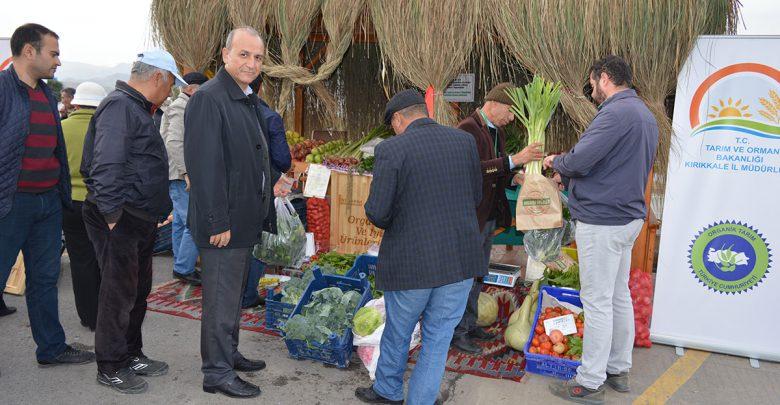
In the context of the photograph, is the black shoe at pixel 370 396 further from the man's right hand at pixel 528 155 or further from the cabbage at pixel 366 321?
the man's right hand at pixel 528 155

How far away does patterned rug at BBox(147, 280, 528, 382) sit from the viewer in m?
3.95

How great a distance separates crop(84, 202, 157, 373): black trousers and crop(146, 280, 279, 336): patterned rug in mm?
1203

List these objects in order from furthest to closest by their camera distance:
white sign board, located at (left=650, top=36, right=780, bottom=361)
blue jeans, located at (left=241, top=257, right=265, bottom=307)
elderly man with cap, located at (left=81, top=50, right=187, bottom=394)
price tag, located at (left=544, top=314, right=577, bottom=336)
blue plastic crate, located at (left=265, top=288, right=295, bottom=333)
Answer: blue jeans, located at (left=241, top=257, right=265, bottom=307)
blue plastic crate, located at (left=265, top=288, right=295, bottom=333)
white sign board, located at (left=650, top=36, right=780, bottom=361)
price tag, located at (left=544, top=314, right=577, bottom=336)
elderly man with cap, located at (left=81, top=50, right=187, bottom=394)

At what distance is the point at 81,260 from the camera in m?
4.30

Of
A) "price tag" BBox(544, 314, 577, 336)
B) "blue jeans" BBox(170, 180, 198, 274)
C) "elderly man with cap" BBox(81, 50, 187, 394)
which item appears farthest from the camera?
"blue jeans" BBox(170, 180, 198, 274)

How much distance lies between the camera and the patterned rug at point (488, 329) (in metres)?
3.95

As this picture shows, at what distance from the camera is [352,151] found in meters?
6.80

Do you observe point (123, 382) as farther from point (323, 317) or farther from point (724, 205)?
point (724, 205)

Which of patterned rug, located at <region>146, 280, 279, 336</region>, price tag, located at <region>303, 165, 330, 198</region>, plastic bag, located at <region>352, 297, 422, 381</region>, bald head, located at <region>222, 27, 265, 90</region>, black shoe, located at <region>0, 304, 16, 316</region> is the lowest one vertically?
patterned rug, located at <region>146, 280, 279, 336</region>

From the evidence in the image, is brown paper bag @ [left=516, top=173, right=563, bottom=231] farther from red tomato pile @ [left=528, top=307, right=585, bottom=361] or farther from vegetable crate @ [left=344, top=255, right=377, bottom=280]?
vegetable crate @ [left=344, top=255, right=377, bottom=280]

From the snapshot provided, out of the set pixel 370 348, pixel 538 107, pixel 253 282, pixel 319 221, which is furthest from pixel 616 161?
pixel 319 221

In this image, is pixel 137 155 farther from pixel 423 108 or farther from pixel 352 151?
pixel 352 151

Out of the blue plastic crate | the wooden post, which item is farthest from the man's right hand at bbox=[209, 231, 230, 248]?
the wooden post

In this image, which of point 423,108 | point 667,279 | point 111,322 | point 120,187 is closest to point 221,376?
point 111,322
